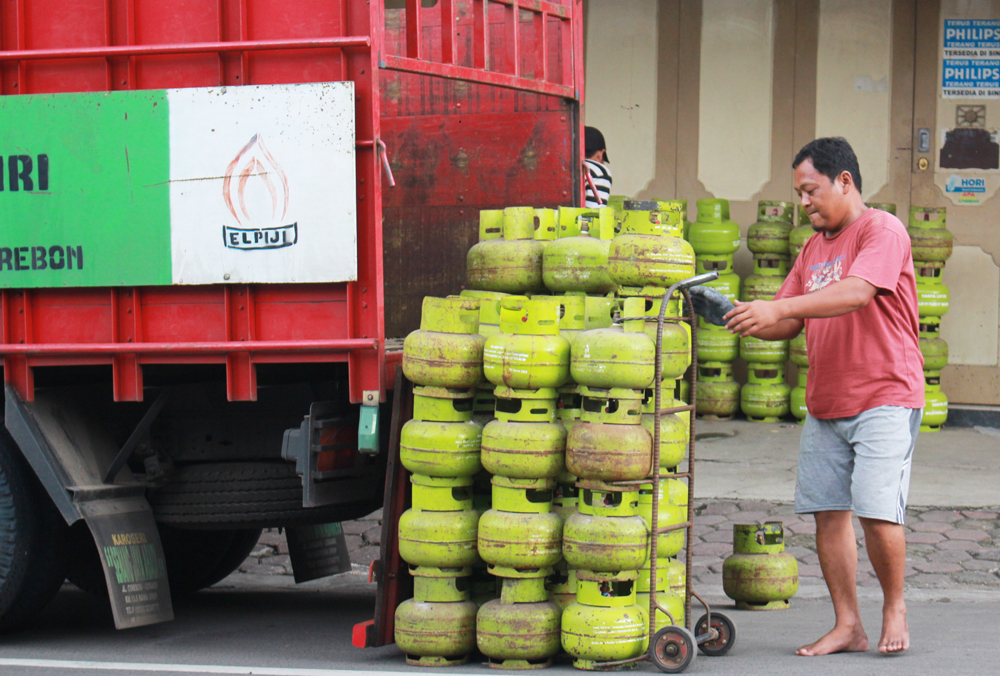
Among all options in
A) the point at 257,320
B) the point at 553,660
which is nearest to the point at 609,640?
the point at 553,660

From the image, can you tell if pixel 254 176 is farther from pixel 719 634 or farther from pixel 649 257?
pixel 719 634

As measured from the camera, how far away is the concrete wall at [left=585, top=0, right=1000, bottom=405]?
10906mm

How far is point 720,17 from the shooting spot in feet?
36.7

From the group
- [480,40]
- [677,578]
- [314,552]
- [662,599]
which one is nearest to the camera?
[662,599]

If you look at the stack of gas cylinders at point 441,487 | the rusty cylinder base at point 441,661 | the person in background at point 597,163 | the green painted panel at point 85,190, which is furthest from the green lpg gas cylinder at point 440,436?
the person in background at point 597,163

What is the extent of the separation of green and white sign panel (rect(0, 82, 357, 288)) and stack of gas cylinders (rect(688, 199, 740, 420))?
6134 millimetres

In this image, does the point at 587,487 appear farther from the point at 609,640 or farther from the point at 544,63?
the point at 544,63

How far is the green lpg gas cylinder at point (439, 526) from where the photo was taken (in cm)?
481

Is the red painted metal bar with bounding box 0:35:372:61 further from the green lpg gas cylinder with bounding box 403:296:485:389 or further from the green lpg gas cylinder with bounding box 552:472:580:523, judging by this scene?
the green lpg gas cylinder with bounding box 552:472:580:523

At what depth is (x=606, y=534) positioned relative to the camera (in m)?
4.52

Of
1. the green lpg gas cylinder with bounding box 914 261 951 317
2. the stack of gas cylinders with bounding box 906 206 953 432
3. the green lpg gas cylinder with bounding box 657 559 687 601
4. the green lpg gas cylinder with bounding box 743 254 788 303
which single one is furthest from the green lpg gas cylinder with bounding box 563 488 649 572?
the green lpg gas cylinder with bounding box 914 261 951 317

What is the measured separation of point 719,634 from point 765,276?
6.32 metres

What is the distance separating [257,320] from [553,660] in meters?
1.91

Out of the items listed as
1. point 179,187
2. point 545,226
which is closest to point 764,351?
point 545,226
